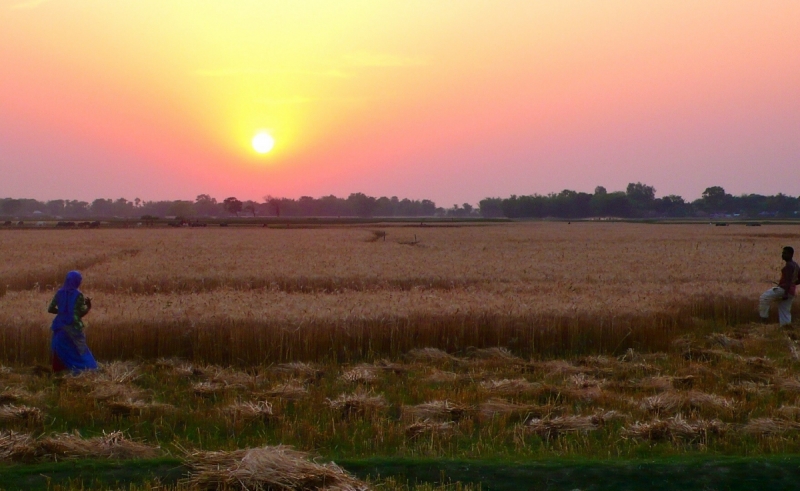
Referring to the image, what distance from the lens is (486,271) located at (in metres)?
24.9

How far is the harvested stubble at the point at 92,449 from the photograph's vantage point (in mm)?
7242

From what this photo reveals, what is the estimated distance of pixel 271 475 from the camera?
626 cm

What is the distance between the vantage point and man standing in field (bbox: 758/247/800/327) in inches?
619

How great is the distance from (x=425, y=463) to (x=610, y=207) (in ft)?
657

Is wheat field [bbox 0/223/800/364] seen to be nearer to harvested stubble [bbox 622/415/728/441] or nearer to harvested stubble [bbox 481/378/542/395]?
harvested stubble [bbox 481/378/542/395]

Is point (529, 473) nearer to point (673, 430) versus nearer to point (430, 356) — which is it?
point (673, 430)

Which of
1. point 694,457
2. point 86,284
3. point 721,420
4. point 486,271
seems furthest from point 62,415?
point 486,271

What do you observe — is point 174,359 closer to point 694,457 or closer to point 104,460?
point 104,460

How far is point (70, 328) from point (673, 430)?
9284mm

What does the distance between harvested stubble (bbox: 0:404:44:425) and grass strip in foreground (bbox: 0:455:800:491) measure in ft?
6.08

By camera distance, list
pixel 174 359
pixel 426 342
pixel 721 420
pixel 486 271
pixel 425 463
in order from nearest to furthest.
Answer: pixel 425 463 < pixel 721 420 < pixel 174 359 < pixel 426 342 < pixel 486 271

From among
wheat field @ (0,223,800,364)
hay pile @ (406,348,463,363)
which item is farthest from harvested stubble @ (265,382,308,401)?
hay pile @ (406,348,463,363)

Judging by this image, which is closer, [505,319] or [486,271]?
[505,319]

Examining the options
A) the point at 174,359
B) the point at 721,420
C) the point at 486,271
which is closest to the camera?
the point at 721,420
